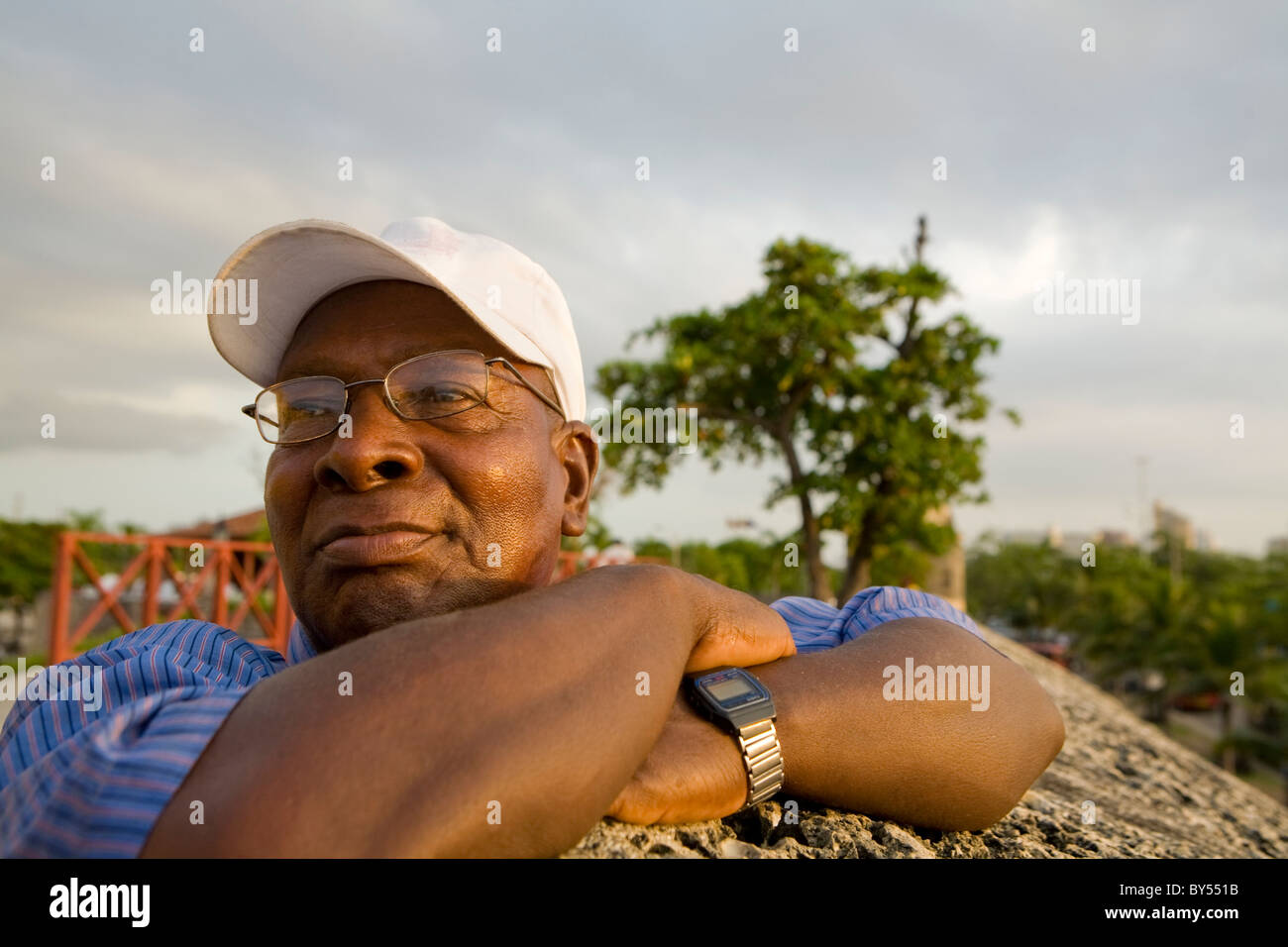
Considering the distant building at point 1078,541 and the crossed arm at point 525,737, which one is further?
the distant building at point 1078,541

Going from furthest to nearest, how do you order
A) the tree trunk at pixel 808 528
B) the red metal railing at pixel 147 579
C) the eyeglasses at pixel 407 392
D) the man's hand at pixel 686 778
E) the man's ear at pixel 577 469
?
1. the tree trunk at pixel 808 528
2. the red metal railing at pixel 147 579
3. the man's ear at pixel 577 469
4. the eyeglasses at pixel 407 392
5. the man's hand at pixel 686 778

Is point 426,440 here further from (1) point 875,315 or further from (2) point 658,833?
(1) point 875,315

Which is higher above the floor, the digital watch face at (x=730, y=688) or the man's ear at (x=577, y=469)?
the man's ear at (x=577, y=469)

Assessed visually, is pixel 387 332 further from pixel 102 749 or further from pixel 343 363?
pixel 102 749

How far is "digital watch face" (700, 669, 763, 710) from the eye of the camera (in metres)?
1.33

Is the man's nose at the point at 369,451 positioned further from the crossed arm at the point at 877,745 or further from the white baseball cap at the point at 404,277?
the crossed arm at the point at 877,745

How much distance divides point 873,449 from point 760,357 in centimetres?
247

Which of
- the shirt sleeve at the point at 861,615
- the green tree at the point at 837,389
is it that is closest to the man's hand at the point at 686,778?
the shirt sleeve at the point at 861,615

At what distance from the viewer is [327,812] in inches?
35.4

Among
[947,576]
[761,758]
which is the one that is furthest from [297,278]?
[947,576]

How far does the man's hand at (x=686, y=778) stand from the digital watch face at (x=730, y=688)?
4 cm

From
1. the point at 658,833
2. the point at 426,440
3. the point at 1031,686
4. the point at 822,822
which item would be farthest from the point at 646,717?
the point at 1031,686

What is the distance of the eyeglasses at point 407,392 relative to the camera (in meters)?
1.55

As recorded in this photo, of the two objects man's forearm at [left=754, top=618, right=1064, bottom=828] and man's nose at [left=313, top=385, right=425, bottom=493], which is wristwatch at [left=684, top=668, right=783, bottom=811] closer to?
man's forearm at [left=754, top=618, right=1064, bottom=828]
